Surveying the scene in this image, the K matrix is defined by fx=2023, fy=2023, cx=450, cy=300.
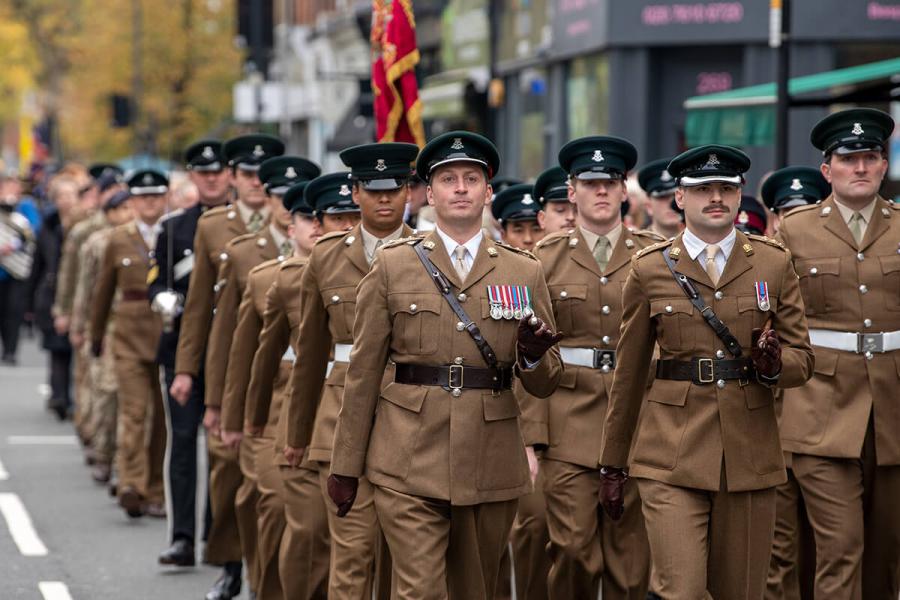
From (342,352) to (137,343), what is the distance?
5.38m

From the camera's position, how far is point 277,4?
64125mm

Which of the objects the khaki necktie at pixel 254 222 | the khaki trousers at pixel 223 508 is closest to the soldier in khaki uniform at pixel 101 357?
the khaki necktie at pixel 254 222

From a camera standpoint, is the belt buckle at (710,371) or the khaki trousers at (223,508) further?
the khaki trousers at (223,508)

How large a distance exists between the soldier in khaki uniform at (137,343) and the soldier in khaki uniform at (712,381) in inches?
245

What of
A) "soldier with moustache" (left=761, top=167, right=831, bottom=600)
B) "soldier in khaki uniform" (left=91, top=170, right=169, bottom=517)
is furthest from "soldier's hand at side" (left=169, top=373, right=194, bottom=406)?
"soldier with moustache" (left=761, top=167, right=831, bottom=600)

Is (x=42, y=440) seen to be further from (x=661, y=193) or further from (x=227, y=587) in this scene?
(x=661, y=193)

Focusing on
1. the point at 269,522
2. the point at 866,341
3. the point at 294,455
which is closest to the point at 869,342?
the point at 866,341

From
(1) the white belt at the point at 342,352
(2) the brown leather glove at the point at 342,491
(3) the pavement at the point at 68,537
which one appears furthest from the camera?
(3) the pavement at the point at 68,537

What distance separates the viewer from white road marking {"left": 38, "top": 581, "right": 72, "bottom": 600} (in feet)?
33.8

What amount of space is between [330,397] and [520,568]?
1547 millimetres

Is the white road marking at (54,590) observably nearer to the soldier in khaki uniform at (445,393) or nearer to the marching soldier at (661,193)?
the soldier in khaki uniform at (445,393)

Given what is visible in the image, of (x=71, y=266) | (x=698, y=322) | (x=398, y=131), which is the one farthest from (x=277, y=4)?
(x=698, y=322)

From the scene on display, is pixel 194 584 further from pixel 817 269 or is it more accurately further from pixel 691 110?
pixel 691 110

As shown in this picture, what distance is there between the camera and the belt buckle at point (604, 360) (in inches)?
353
